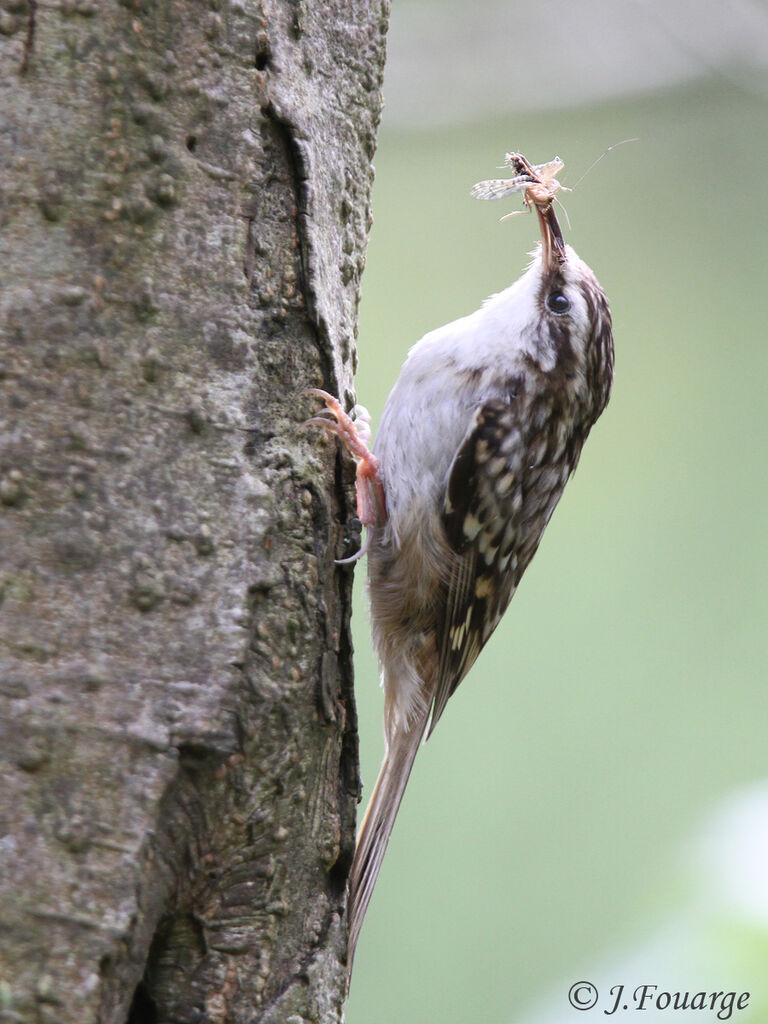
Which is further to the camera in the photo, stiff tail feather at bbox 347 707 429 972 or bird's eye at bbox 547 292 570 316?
bird's eye at bbox 547 292 570 316

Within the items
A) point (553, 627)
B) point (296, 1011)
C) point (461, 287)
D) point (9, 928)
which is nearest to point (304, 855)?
point (296, 1011)

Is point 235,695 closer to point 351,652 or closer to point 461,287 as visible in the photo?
point 351,652

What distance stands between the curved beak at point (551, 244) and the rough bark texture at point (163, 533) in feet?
2.36

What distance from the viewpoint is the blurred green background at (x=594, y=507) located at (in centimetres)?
314

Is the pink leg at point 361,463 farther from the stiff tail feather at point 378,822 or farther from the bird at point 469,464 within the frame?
the stiff tail feather at point 378,822

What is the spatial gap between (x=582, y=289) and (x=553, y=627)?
1721 millimetres

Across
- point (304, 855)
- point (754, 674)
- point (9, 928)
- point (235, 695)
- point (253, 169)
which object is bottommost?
point (754, 674)

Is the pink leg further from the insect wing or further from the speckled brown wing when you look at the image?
the insect wing

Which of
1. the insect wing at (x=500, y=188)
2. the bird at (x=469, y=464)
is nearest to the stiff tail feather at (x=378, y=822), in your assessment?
the bird at (x=469, y=464)

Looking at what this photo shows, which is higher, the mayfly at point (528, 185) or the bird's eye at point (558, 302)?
the mayfly at point (528, 185)

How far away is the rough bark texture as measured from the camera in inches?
42.0

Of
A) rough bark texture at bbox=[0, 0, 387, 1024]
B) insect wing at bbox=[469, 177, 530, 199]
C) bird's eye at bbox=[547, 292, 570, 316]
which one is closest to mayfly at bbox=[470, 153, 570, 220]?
insect wing at bbox=[469, 177, 530, 199]

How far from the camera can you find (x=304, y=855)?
4.27 ft

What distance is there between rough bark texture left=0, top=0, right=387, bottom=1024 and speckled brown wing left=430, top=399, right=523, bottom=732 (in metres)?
0.59
